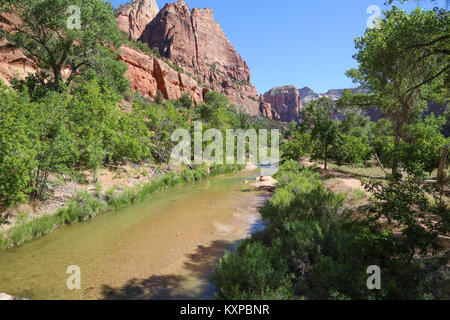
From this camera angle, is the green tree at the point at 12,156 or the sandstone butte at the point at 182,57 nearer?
the green tree at the point at 12,156

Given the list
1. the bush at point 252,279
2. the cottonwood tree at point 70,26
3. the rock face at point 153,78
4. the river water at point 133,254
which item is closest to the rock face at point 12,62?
the cottonwood tree at point 70,26

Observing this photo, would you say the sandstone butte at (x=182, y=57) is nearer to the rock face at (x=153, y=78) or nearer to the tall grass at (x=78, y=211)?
the rock face at (x=153, y=78)

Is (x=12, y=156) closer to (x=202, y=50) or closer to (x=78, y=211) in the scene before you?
(x=78, y=211)

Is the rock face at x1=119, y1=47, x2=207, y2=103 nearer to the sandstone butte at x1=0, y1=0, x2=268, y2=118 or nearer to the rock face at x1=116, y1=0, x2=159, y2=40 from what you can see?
the sandstone butte at x1=0, y1=0, x2=268, y2=118

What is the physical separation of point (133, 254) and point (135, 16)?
514 feet

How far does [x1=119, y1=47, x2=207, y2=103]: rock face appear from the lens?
62534 mm

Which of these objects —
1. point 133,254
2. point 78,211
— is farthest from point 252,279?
point 78,211

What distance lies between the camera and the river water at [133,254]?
5.82 metres

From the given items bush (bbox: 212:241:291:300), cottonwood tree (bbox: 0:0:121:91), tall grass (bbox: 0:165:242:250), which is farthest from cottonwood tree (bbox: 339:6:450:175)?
cottonwood tree (bbox: 0:0:121:91)

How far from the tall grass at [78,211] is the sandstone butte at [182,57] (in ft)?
177

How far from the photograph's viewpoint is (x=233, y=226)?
10.6 metres

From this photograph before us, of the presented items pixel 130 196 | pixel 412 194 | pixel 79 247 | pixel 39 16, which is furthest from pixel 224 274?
pixel 39 16
